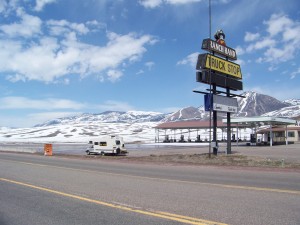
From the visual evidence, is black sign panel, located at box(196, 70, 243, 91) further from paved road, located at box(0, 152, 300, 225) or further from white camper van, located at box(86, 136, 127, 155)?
paved road, located at box(0, 152, 300, 225)

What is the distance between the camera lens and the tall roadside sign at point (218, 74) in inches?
1221

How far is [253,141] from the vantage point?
66.4 metres

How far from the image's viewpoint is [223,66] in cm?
3341

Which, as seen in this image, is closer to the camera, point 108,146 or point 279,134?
point 108,146

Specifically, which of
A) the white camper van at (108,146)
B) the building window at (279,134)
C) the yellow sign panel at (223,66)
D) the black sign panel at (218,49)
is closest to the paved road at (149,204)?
the yellow sign panel at (223,66)

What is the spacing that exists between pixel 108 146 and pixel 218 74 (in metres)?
15.0

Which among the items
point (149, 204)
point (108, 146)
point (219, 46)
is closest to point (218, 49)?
point (219, 46)

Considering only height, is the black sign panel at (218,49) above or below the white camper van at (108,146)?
above

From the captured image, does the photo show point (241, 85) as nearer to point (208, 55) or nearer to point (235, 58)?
point (235, 58)

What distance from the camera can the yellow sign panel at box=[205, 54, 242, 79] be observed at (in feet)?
103

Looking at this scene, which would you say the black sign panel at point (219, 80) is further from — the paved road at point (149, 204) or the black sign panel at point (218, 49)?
the paved road at point (149, 204)

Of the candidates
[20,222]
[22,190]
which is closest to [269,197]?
[20,222]

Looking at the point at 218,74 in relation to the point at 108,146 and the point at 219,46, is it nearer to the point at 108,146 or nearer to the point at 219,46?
the point at 219,46

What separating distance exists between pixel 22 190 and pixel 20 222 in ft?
15.2
